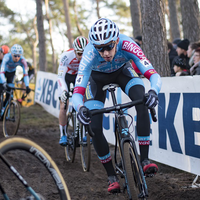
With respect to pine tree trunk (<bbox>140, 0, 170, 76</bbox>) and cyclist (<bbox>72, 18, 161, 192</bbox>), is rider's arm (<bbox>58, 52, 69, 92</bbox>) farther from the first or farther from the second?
cyclist (<bbox>72, 18, 161, 192</bbox>)

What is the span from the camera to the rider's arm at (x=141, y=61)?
402 cm

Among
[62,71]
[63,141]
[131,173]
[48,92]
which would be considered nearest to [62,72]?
[62,71]

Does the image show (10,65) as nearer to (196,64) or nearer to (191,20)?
(196,64)

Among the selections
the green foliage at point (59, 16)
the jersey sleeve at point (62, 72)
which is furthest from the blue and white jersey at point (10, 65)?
the green foliage at point (59, 16)

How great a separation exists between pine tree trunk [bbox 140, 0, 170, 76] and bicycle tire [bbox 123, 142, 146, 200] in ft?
13.0

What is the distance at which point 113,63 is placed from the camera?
175 inches

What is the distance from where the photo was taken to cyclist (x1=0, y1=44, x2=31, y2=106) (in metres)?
9.30

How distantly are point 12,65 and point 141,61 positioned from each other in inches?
264

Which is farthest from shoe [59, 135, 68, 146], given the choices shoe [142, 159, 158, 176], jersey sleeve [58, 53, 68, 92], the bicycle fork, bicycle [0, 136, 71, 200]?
bicycle [0, 136, 71, 200]

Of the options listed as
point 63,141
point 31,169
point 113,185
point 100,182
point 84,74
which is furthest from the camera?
point 63,141

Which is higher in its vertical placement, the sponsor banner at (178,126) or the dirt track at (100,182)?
the sponsor banner at (178,126)

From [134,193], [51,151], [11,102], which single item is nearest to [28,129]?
[11,102]

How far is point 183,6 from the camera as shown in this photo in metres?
12.3

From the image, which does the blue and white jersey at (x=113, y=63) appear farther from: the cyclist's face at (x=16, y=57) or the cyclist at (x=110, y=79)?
the cyclist's face at (x=16, y=57)
